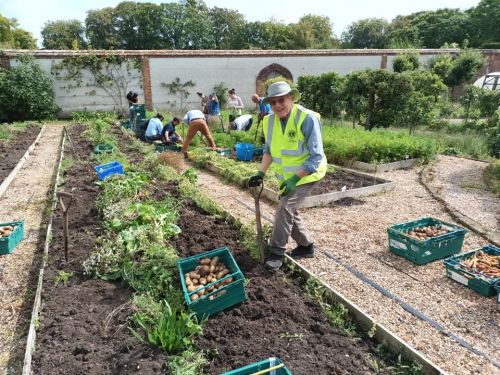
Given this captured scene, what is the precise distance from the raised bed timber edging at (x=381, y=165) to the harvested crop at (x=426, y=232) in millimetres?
3778

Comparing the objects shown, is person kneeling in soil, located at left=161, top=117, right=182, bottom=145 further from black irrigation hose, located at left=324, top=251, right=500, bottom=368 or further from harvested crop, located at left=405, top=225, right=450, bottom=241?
harvested crop, located at left=405, top=225, right=450, bottom=241

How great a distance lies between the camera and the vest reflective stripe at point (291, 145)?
3953 millimetres

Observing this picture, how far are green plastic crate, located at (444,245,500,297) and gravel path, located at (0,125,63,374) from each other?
13.8 feet

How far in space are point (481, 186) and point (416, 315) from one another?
5.09 metres

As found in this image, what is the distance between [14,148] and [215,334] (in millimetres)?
10412

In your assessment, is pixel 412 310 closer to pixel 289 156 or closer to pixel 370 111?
pixel 289 156

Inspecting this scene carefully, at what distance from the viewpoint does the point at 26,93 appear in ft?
55.5

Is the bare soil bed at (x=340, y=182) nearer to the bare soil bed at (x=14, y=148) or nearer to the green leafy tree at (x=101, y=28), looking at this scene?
the bare soil bed at (x=14, y=148)

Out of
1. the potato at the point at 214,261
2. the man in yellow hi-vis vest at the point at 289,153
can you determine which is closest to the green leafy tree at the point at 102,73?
the man in yellow hi-vis vest at the point at 289,153

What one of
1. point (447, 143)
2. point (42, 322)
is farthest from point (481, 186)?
point (42, 322)

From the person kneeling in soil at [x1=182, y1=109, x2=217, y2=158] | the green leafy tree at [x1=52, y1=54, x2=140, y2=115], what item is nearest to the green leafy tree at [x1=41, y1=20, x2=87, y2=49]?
the green leafy tree at [x1=52, y1=54, x2=140, y2=115]

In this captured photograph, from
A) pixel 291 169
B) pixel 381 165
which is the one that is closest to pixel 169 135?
pixel 381 165

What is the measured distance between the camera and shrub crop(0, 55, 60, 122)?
658 inches

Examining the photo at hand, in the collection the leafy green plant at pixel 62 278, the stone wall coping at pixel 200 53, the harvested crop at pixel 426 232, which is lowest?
the leafy green plant at pixel 62 278
